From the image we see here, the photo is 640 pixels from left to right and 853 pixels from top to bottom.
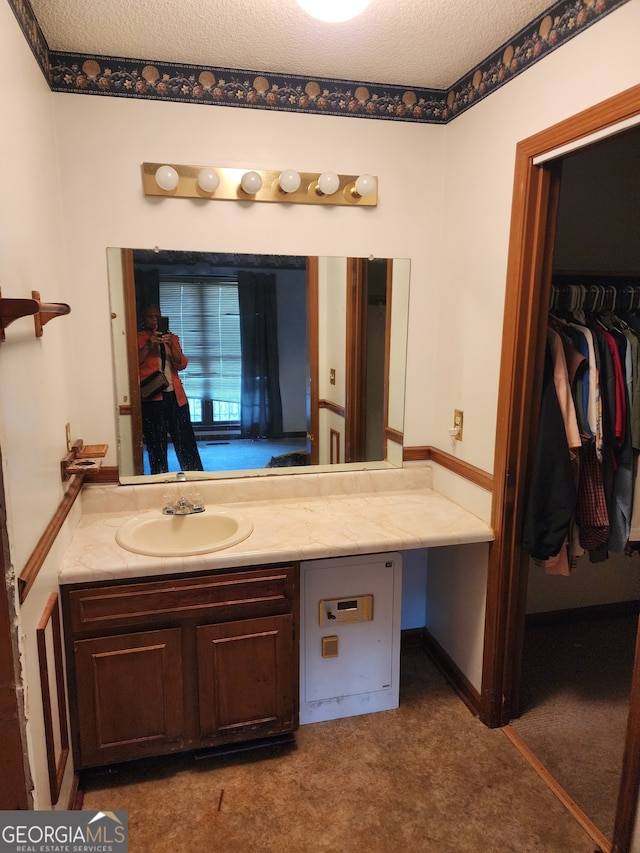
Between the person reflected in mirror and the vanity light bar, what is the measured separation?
18.4 inches

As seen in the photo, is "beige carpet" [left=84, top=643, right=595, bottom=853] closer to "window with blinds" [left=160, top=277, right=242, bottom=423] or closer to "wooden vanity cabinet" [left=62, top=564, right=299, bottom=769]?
"wooden vanity cabinet" [left=62, top=564, right=299, bottom=769]

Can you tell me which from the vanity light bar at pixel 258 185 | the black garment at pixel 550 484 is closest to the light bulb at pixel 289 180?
the vanity light bar at pixel 258 185

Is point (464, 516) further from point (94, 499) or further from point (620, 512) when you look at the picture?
point (94, 499)

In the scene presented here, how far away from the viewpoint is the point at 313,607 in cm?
207

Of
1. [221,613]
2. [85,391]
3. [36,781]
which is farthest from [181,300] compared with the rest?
[36,781]

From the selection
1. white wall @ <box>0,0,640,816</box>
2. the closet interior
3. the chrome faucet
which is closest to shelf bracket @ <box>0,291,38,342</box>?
white wall @ <box>0,0,640,816</box>

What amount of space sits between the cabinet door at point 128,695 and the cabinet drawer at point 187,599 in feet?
0.22

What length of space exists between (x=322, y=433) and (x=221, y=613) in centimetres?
91

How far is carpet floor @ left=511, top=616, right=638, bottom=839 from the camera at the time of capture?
186 cm

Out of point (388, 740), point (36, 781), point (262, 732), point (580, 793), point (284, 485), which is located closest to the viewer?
point (36, 781)

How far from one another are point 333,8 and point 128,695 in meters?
2.14

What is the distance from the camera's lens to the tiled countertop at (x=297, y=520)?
176 cm

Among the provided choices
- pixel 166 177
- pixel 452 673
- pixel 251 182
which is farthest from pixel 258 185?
pixel 452 673

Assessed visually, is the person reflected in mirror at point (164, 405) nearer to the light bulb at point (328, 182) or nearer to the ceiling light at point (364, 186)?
the light bulb at point (328, 182)
